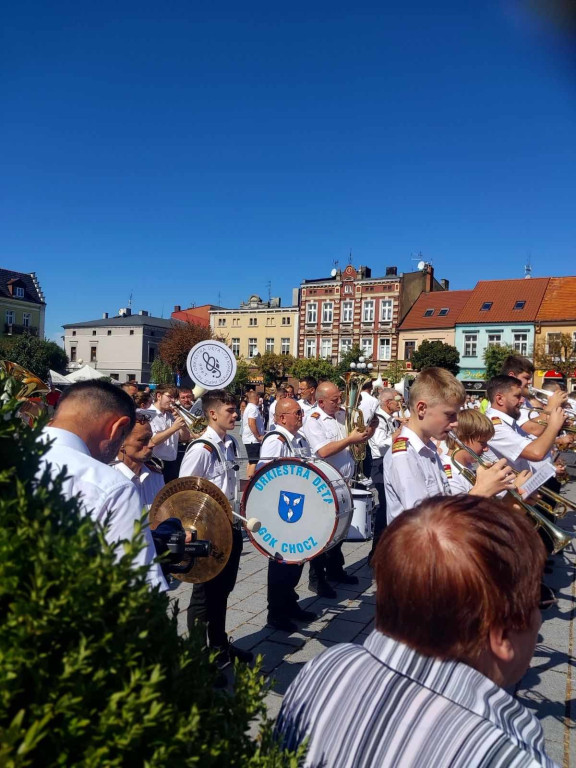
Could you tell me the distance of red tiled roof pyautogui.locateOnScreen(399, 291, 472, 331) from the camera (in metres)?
50.7

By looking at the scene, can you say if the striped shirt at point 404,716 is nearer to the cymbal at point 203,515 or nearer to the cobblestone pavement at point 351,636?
the cobblestone pavement at point 351,636

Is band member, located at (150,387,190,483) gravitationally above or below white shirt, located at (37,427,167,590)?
below

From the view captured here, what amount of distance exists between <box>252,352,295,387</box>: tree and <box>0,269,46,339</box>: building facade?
2294cm

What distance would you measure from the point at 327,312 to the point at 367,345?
577 centimetres

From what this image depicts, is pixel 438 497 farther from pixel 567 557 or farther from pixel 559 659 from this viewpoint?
pixel 567 557

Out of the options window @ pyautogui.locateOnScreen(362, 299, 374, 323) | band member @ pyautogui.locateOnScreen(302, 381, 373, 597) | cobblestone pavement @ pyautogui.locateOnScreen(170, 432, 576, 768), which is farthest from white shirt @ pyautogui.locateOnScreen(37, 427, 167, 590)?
window @ pyautogui.locateOnScreen(362, 299, 374, 323)

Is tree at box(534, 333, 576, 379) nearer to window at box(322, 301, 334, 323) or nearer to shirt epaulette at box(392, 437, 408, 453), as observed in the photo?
window at box(322, 301, 334, 323)

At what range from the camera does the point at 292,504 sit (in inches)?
183

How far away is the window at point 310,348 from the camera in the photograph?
59.1 metres

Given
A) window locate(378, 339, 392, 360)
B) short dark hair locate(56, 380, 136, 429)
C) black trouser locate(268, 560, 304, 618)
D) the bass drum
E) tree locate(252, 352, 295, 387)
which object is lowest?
black trouser locate(268, 560, 304, 618)

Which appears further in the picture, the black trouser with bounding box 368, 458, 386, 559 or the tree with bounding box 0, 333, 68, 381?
the tree with bounding box 0, 333, 68, 381

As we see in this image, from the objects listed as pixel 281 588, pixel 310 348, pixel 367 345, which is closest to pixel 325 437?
pixel 281 588

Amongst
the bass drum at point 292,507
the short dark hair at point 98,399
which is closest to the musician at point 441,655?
the short dark hair at point 98,399

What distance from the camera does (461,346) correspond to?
49031mm
